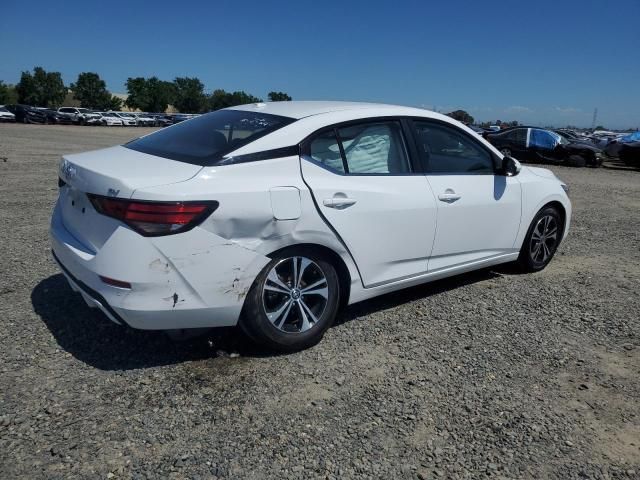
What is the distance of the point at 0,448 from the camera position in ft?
7.80

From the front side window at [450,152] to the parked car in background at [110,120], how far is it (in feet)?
172

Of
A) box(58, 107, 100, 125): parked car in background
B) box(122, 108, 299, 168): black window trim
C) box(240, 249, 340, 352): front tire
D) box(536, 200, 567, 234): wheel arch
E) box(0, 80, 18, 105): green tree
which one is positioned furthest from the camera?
box(0, 80, 18, 105): green tree

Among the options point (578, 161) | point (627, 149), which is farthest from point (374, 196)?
point (627, 149)

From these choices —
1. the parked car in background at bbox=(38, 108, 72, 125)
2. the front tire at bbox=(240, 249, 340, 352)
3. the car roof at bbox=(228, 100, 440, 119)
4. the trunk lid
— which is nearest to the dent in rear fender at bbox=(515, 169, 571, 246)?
the car roof at bbox=(228, 100, 440, 119)

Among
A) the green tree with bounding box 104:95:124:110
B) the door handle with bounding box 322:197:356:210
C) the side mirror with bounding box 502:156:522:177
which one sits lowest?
the door handle with bounding box 322:197:356:210

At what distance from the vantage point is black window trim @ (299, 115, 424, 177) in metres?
3.36

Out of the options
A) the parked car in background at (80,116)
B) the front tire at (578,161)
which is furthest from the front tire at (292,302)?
the parked car in background at (80,116)

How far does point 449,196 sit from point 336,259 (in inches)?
45.1

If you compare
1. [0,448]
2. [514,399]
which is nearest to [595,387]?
[514,399]

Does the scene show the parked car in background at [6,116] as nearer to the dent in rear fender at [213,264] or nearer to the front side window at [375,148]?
the front side window at [375,148]

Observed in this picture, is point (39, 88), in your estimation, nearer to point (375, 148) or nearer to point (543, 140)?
point (543, 140)

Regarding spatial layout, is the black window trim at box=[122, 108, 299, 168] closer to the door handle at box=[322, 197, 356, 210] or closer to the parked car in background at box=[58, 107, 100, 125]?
the door handle at box=[322, 197, 356, 210]

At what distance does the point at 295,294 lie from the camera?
3295 millimetres

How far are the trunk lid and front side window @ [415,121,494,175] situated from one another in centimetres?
188
